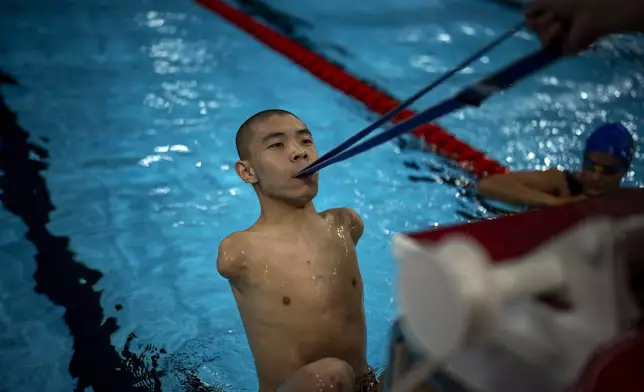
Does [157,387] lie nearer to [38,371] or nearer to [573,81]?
[38,371]

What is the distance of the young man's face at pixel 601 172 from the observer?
173cm

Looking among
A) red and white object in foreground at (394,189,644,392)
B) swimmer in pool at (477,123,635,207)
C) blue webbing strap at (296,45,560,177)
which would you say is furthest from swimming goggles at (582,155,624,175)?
red and white object in foreground at (394,189,644,392)

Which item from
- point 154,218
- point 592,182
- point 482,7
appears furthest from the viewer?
point 482,7

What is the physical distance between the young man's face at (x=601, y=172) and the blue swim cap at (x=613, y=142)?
0.5 inches

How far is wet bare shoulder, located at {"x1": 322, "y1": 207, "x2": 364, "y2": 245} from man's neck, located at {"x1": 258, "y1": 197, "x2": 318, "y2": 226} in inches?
3.5

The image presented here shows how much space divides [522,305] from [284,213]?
1383 millimetres

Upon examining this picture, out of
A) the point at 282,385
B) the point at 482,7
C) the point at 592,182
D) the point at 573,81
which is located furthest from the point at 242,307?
the point at 482,7

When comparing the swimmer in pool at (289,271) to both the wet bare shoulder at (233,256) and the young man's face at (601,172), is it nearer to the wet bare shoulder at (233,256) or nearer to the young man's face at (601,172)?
the wet bare shoulder at (233,256)

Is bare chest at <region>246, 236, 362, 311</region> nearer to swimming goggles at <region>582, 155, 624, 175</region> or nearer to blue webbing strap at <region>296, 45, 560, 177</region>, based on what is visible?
blue webbing strap at <region>296, 45, 560, 177</region>

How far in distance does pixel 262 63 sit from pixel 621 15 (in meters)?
4.25

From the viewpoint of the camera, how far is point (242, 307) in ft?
6.41

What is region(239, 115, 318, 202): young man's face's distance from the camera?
198 centimetres

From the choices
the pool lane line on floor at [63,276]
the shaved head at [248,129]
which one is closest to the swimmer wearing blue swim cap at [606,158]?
the shaved head at [248,129]

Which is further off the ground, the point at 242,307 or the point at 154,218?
the point at 242,307
